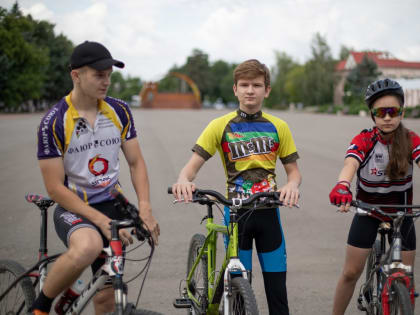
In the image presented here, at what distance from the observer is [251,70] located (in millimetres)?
3412

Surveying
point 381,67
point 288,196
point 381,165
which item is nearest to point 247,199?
point 288,196

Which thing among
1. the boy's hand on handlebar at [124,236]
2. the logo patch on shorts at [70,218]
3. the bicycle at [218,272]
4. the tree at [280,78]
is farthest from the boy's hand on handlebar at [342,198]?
the tree at [280,78]

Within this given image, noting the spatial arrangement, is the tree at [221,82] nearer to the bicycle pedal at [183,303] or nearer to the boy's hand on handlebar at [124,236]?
the bicycle pedal at [183,303]

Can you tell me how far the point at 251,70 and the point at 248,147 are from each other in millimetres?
516

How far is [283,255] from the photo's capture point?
136 inches

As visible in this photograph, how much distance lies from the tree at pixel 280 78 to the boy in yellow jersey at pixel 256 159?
368ft

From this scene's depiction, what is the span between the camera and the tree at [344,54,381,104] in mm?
74062

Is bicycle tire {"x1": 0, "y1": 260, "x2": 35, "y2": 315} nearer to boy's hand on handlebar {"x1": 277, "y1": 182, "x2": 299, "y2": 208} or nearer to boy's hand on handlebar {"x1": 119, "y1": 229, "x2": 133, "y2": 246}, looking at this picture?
boy's hand on handlebar {"x1": 119, "y1": 229, "x2": 133, "y2": 246}

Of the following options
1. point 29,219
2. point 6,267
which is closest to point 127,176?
point 29,219

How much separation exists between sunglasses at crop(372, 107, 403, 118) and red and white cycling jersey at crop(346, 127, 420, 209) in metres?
0.14

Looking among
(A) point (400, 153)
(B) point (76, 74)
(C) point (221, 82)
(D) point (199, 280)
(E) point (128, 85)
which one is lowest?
(D) point (199, 280)

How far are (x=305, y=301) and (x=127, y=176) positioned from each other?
7.99 meters

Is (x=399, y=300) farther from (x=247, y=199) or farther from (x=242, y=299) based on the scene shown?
(x=247, y=199)

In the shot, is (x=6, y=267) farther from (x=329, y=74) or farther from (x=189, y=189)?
(x=329, y=74)
